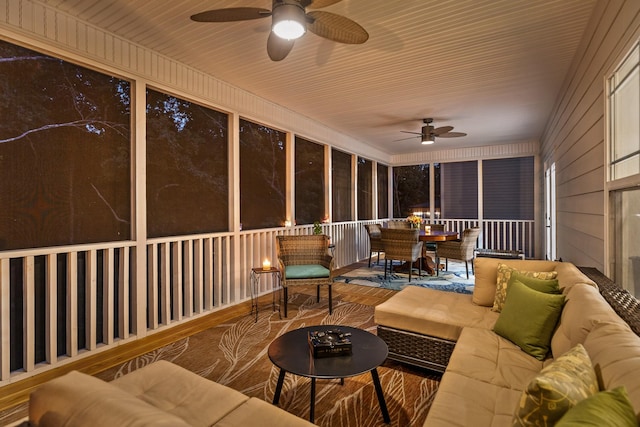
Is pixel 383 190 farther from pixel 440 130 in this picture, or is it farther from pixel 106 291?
pixel 106 291

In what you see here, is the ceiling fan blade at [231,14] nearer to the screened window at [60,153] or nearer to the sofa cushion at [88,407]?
the screened window at [60,153]

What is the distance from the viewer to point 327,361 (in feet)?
5.84

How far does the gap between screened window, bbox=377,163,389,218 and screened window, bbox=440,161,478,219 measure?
140 centimetres

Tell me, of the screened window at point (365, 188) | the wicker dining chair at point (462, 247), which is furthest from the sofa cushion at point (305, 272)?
the screened window at point (365, 188)

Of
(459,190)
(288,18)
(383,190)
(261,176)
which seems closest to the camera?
(288,18)

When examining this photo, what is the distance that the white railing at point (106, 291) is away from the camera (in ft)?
7.74

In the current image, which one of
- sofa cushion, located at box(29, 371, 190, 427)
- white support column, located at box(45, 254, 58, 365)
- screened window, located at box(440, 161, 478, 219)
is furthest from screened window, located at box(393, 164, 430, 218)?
sofa cushion, located at box(29, 371, 190, 427)

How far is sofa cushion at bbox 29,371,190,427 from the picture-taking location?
31.3 inches

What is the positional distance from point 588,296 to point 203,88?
12.7 feet

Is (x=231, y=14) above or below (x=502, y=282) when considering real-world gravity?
above

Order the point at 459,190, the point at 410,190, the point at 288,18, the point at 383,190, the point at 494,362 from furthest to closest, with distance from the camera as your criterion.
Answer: the point at 410,190 → the point at 383,190 → the point at 459,190 → the point at 288,18 → the point at 494,362

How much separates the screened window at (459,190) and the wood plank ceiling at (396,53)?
115 inches

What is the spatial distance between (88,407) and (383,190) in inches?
322

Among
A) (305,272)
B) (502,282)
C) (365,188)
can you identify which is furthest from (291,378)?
(365,188)
